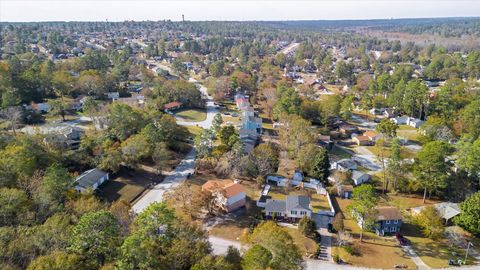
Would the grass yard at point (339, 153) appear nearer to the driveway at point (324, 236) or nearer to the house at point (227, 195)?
the driveway at point (324, 236)

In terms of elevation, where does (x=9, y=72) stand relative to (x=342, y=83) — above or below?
above

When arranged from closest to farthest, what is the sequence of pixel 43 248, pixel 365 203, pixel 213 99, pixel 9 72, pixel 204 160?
pixel 43 248 → pixel 365 203 → pixel 204 160 → pixel 9 72 → pixel 213 99

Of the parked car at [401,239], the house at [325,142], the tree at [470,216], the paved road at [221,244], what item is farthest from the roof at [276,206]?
the house at [325,142]

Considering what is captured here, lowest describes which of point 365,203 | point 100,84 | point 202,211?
point 202,211

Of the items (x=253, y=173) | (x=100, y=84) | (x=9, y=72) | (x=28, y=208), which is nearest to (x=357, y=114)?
(x=253, y=173)

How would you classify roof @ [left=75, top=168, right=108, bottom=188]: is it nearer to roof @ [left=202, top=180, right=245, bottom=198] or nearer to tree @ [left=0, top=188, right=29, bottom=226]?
tree @ [left=0, top=188, right=29, bottom=226]

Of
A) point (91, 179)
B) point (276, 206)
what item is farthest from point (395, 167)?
point (91, 179)

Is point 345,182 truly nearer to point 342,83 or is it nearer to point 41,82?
point 41,82
